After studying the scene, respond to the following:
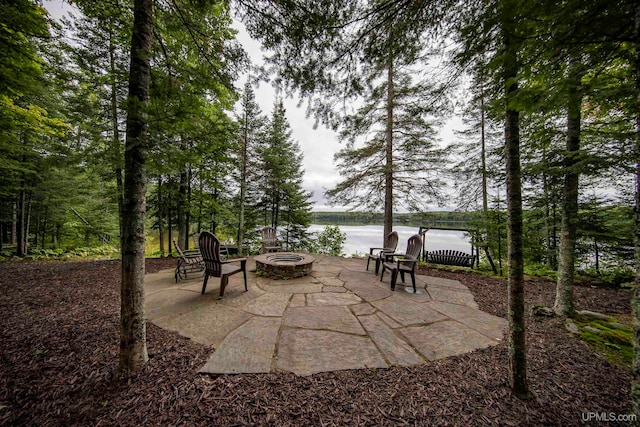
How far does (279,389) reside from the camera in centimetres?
150

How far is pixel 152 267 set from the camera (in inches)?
218

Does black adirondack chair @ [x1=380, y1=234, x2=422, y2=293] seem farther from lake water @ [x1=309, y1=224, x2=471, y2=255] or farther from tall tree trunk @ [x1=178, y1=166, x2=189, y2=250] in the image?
tall tree trunk @ [x1=178, y1=166, x2=189, y2=250]

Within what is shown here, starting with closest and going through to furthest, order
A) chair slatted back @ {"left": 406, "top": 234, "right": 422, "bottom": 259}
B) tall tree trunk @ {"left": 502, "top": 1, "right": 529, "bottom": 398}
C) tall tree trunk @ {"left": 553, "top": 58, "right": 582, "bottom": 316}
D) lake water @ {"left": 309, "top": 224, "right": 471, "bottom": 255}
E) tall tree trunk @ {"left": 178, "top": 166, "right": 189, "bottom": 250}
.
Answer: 1. tall tree trunk @ {"left": 502, "top": 1, "right": 529, "bottom": 398}
2. tall tree trunk @ {"left": 553, "top": 58, "right": 582, "bottom": 316}
3. chair slatted back @ {"left": 406, "top": 234, "right": 422, "bottom": 259}
4. tall tree trunk @ {"left": 178, "top": 166, "right": 189, "bottom": 250}
5. lake water @ {"left": 309, "top": 224, "right": 471, "bottom": 255}

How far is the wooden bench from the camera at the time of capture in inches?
239

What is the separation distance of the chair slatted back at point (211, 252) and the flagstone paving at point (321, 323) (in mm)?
452

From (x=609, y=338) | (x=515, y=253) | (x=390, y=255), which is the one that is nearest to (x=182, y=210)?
(x=390, y=255)

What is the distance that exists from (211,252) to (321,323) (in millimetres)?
2171

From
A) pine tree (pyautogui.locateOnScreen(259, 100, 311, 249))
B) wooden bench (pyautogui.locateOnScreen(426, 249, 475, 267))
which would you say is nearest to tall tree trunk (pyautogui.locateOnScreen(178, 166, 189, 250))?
pine tree (pyautogui.locateOnScreen(259, 100, 311, 249))

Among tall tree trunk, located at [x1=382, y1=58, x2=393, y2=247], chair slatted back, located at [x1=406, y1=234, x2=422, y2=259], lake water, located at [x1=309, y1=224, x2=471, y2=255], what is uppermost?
tall tree trunk, located at [x1=382, y1=58, x2=393, y2=247]

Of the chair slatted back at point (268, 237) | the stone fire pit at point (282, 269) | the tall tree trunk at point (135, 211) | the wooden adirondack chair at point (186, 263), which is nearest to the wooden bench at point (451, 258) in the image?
the stone fire pit at point (282, 269)

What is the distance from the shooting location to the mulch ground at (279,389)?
1.29 metres

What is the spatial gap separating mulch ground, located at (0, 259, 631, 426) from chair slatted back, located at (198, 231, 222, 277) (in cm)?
116

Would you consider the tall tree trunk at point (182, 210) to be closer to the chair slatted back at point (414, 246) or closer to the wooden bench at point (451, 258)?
the chair slatted back at point (414, 246)

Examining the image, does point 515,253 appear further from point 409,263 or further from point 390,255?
point 390,255
